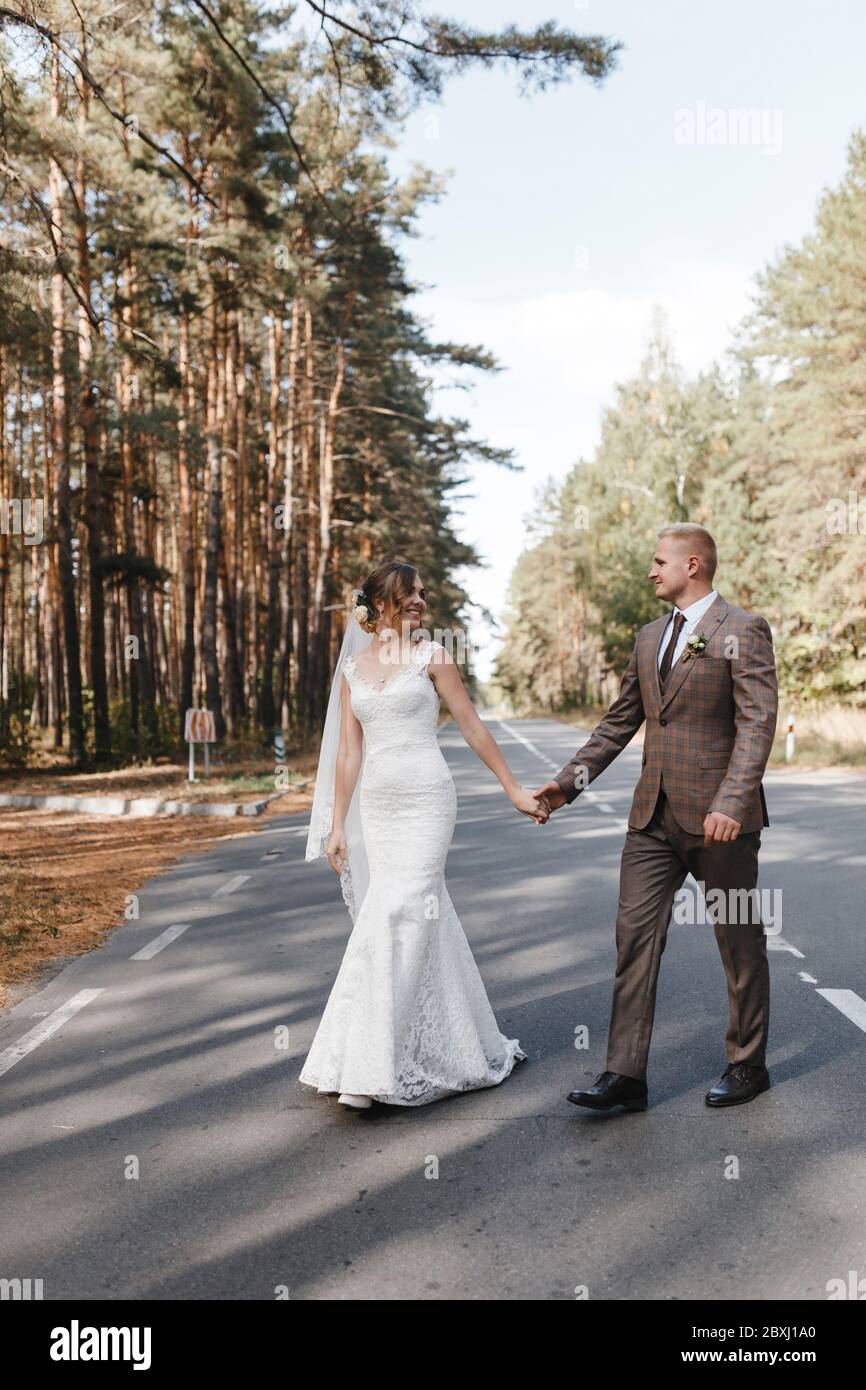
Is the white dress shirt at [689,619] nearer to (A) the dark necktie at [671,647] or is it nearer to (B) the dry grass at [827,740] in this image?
(A) the dark necktie at [671,647]

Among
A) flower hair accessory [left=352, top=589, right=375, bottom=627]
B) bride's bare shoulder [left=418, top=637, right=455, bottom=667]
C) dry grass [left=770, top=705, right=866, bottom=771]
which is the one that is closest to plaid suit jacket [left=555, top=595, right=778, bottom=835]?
bride's bare shoulder [left=418, top=637, right=455, bottom=667]

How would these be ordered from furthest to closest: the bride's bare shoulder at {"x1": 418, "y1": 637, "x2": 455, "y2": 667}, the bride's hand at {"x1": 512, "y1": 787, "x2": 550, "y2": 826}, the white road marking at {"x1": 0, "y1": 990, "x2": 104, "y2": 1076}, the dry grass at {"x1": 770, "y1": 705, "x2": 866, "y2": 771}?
1. the dry grass at {"x1": 770, "y1": 705, "x2": 866, "y2": 771}
2. the white road marking at {"x1": 0, "y1": 990, "x2": 104, "y2": 1076}
3. the bride's hand at {"x1": 512, "y1": 787, "x2": 550, "y2": 826}
4. the bride's bare shoulder at {"x1": 418, "y1": 637, "x2": 455, "y2": 667}

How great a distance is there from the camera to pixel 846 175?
3209cm

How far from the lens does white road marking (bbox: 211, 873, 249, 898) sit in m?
10.2

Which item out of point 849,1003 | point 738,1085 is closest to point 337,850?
point 738,1085

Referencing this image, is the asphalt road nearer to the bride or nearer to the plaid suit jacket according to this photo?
the bride

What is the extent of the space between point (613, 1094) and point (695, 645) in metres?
1.74

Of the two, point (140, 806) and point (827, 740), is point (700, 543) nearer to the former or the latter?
point (140, 806)

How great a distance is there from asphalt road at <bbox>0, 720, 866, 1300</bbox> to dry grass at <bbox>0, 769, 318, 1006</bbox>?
1.46 feet

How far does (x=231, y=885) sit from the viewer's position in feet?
35.3

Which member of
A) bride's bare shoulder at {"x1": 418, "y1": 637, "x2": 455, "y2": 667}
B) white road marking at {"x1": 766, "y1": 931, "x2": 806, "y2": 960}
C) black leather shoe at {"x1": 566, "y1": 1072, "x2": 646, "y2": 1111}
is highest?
bride's bare shoulder at {"x1": 418, "y1": 637, "x2": 455, "y2": 667}
